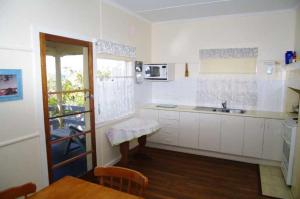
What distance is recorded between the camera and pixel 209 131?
3805 millimetres

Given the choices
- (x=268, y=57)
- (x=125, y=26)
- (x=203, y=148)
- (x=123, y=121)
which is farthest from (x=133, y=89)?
(x=268, y=57)

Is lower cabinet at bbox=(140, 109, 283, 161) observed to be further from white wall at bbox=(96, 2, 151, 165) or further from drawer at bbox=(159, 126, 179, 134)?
white wall at bbox=(96, 2, 151, 165)

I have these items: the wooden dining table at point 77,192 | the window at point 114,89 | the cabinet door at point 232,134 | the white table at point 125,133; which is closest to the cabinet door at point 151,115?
the window at point 114,89

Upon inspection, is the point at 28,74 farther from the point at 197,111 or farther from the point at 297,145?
the point at 297,145

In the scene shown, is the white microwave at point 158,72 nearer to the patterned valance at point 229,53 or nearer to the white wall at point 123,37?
the white wall at point 123,37

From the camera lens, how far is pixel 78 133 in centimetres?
290

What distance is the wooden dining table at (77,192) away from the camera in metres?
1.36

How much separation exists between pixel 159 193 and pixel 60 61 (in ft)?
7.03

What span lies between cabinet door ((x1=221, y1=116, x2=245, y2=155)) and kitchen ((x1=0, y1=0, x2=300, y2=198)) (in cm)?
2

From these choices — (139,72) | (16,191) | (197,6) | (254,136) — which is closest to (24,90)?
(16,191)

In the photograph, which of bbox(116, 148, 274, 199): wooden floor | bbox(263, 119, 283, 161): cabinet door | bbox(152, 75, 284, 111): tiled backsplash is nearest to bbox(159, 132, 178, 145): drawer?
bbox(116, 148, 274, 199): wooden floor

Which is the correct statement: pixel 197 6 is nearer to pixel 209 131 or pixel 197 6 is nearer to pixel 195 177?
pixel 209 131

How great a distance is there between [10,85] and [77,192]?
1273 mm

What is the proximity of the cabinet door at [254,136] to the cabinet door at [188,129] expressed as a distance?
2.82ft
